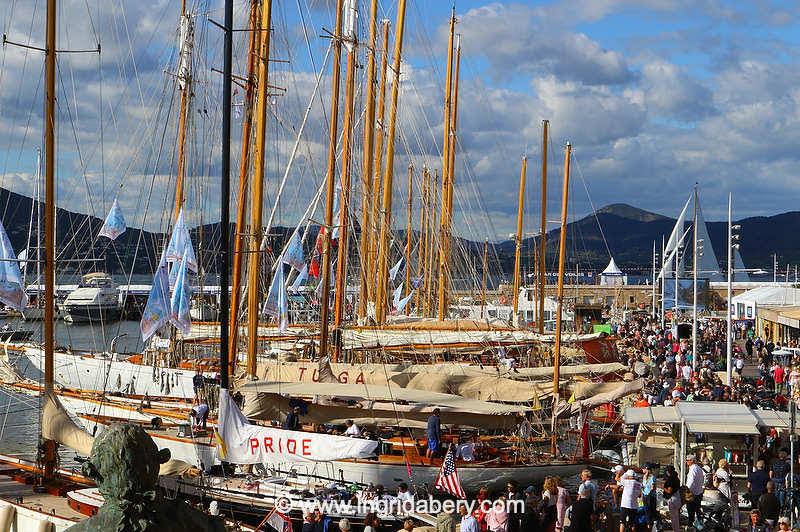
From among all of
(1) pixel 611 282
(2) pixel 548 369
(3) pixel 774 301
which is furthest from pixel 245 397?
(1) pixel 611 282

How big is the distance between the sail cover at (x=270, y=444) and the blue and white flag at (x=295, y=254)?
40.1 ft

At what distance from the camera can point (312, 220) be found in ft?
98.0

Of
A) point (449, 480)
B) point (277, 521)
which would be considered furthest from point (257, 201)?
point (277, 521)

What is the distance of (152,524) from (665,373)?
117 ft

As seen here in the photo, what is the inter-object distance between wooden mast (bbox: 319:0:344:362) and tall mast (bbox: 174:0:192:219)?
8.43 meters

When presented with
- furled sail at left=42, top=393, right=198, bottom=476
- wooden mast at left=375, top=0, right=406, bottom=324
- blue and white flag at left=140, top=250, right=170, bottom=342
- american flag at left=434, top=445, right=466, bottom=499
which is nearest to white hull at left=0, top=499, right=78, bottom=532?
furled sail at left=42, top=393, right=198, bottom=476

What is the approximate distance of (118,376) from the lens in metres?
38.7

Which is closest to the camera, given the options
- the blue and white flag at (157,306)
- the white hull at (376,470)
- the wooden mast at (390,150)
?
the white hull at (376,470)

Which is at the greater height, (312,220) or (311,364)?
(312,220)

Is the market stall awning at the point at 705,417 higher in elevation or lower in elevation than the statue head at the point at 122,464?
lower

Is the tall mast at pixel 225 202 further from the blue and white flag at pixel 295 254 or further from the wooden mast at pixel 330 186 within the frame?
the blue and white flag at pixel 295 254

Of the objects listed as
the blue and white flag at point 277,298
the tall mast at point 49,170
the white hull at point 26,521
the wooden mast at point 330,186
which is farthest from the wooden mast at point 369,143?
the white hull at point 26,521

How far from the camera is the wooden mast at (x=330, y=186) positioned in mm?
29000

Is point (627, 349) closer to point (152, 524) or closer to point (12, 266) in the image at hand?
point (12, 266)
